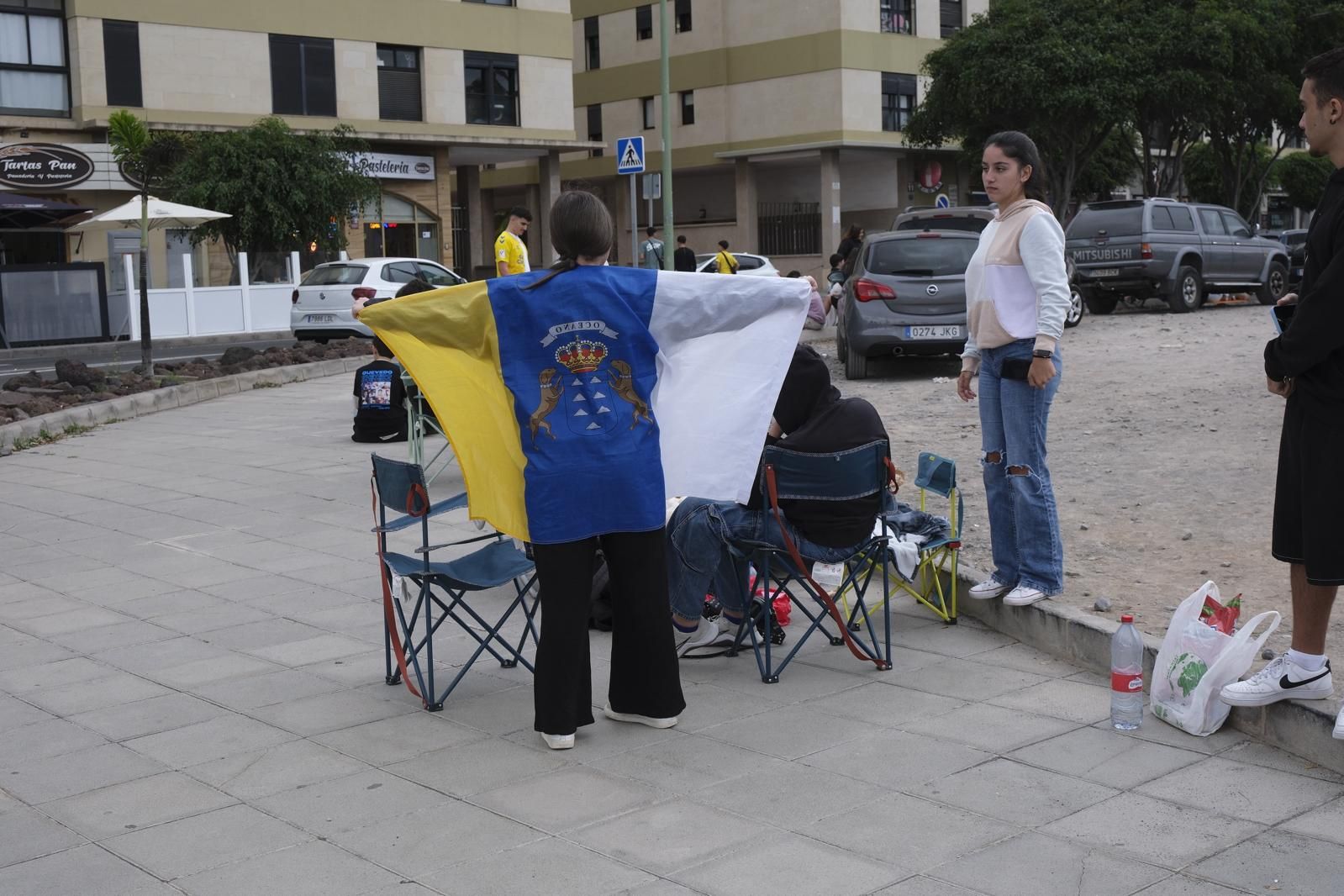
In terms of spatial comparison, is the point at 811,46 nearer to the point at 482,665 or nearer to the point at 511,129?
the point at 511,129

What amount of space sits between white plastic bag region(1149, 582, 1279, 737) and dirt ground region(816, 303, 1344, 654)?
73 centimetres

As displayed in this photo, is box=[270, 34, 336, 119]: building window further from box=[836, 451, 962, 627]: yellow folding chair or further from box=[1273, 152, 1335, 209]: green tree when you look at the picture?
box=[1273, 152, 1335, 209]: green tree

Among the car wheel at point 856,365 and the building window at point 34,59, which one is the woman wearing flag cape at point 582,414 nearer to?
the car wheel at point 856,365

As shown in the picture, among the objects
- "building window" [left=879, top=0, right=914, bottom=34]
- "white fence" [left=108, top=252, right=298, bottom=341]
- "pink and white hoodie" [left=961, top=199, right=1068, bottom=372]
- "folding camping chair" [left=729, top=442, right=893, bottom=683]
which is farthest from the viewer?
"building window" [left=879, top=0, right=914, bottom=34]

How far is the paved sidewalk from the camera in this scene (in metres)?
3.77

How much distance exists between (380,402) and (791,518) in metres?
6.85

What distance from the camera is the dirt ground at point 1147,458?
643 centimetres

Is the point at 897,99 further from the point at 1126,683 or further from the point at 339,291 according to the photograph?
the point at 1126,683

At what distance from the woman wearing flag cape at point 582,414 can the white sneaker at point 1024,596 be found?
1.66 m

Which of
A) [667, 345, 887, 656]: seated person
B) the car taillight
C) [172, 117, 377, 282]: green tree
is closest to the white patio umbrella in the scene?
[172, 117, 377, 282]: green tree

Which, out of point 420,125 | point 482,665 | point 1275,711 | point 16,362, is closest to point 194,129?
point 420,125

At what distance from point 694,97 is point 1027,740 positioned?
46174mm

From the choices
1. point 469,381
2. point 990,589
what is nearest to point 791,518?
point 990,589

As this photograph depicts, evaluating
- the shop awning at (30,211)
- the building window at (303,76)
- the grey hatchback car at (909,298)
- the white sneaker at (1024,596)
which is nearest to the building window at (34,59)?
the shop awning at (30,211)
